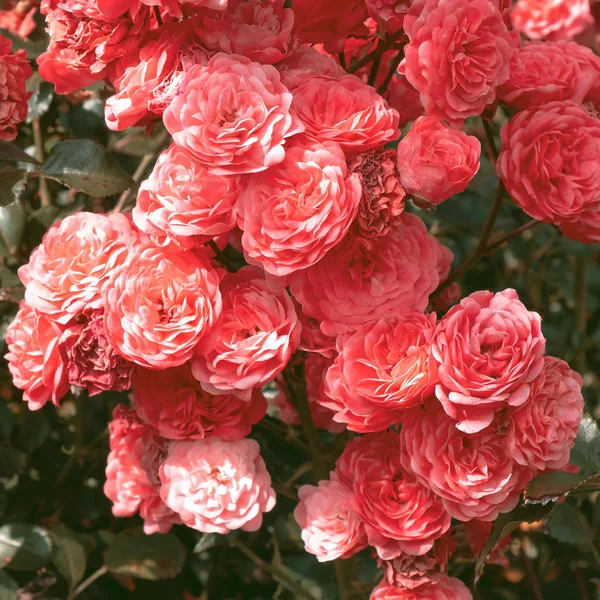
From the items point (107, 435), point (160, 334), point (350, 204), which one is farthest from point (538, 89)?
point (107, 435)

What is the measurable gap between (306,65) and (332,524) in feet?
1.85

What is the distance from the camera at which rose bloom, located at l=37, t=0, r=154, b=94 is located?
90 centimetres

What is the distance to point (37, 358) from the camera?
3.25ft

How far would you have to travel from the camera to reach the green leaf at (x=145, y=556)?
4.15 feet

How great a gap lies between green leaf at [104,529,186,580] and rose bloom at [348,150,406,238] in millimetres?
696

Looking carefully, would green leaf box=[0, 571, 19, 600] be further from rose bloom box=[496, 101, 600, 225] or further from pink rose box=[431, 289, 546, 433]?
rose bloom box=[496, 101, 600, 225]

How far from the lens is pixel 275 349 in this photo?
0.86 metres

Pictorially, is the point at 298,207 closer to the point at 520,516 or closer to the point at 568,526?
the point at 520,516

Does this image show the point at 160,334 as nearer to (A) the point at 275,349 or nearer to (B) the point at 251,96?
(A) the point at 275,349

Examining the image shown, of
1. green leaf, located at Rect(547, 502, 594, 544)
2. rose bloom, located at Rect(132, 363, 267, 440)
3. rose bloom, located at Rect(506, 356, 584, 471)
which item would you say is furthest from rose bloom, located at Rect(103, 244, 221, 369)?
green leaf, located at Rect(547, 502, 594, 544)

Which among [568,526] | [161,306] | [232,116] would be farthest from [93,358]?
[568,526]

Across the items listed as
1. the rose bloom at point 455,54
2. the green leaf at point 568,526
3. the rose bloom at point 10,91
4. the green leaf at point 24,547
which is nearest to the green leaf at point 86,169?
the rose bloom at point 10,91

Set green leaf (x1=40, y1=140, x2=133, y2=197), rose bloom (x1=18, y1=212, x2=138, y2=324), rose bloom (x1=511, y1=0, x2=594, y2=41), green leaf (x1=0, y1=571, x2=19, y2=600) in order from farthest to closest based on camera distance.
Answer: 1. rose bloom (x1=511, y1=0, x2=594, y2=41)
2. green leaf (x1=0, y1=571, x2=19, y2=600)
3. green leaf (x1=40, y1=140, x2=133, y2=197)
4. rose bloom (x1=18, y1=212, x2=138, y2=324)

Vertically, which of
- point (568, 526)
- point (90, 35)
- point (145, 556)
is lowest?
point (145, 556)
